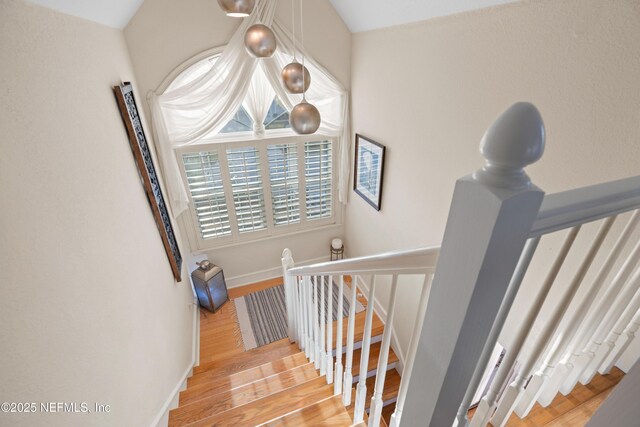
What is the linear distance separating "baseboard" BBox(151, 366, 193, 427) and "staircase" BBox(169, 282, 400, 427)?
0.05 meters

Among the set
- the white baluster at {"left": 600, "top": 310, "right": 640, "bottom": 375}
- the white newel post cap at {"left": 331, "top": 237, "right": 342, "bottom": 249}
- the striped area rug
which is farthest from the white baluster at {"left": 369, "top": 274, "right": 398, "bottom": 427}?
the white newel post cap at {"left": 331, "top": 237, "right": 342, "bottom": 249}

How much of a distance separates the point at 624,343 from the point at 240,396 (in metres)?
2.10

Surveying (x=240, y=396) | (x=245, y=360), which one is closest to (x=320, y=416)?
(x=240, y=396)

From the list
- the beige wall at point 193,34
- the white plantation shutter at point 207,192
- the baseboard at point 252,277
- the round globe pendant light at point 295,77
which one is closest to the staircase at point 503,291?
the round globe pendant light at point 295,77

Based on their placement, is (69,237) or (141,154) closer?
(69,237)

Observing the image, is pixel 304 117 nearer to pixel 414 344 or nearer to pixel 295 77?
pixel 295 77

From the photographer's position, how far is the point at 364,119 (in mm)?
3113

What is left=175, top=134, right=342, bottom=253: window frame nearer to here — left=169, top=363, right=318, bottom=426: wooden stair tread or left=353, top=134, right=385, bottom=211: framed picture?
left=353, top=134, right=385, bottom=211: framed picture

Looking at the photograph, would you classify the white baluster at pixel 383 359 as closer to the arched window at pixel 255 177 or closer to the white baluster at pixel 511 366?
the white baluster at pixel 511 366

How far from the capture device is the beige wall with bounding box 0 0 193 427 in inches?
31.9

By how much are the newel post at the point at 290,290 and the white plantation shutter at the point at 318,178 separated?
1.50 meters

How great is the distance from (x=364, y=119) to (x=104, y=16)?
7.20 ft

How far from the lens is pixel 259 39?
164cm

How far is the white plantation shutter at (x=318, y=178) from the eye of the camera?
358 cm
